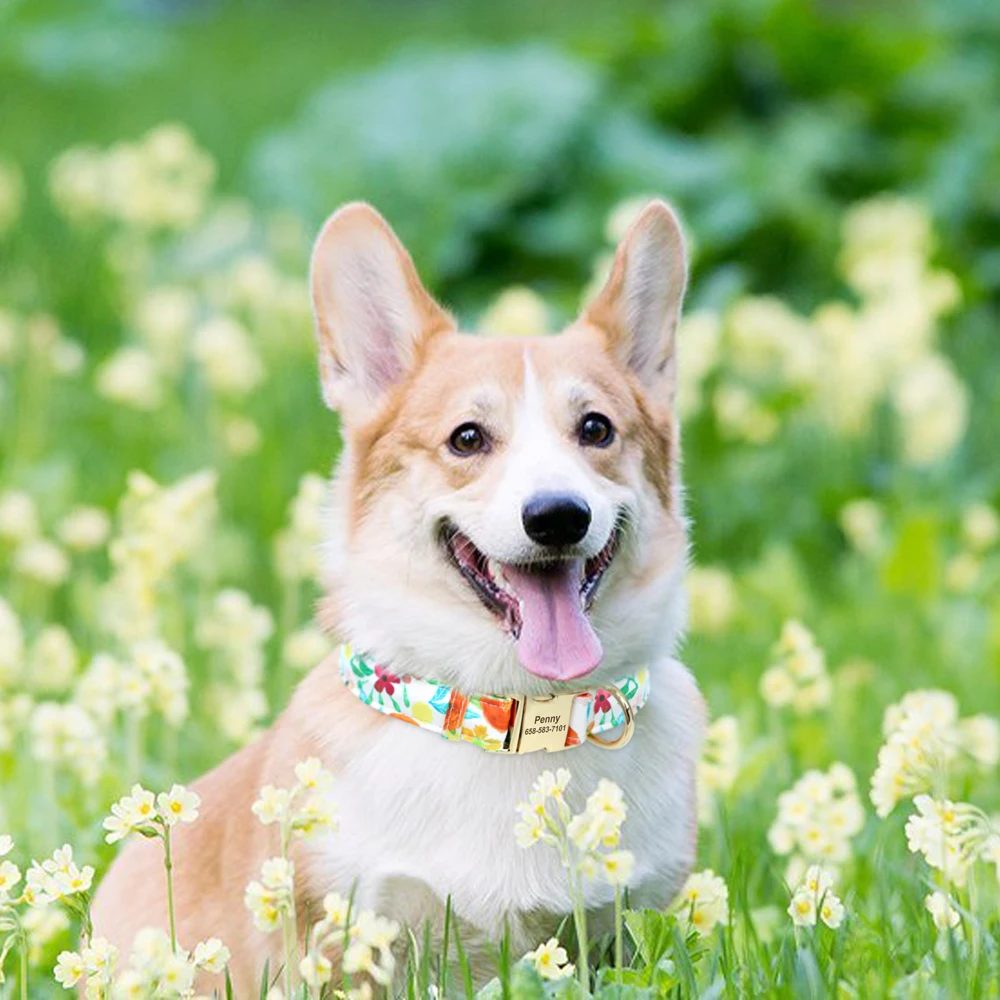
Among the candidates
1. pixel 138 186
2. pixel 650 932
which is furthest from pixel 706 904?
pixel 138 186

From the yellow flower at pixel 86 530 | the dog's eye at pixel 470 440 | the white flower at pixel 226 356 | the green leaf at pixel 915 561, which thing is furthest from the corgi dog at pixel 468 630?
the green leaf at pixel 915 561

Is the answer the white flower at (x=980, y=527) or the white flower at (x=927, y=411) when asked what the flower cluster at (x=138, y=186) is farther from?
the white flower at (x=980, y=527)

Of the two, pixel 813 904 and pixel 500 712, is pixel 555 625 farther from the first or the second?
pixel 813 904

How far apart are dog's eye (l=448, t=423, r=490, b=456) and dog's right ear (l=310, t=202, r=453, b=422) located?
0.29m

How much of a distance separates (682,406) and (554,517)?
378cm

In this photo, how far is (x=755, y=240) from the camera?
8.98 m

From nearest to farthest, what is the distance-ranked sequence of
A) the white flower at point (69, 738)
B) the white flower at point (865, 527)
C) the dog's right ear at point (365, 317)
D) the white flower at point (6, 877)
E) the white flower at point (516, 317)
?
1. the white flower at point (6, 877)
2. the dog's right ear at point (365, 317)
3. the white flower at point (69, 738)
4. the white flower at point (865, 527)
5. the white flower at point (516, 317)

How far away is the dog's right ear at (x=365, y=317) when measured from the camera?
390 centimetres

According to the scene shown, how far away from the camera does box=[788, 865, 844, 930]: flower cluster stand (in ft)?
10.4

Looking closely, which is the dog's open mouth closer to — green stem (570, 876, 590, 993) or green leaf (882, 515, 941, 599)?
green stem (570, 876, 590, 993)

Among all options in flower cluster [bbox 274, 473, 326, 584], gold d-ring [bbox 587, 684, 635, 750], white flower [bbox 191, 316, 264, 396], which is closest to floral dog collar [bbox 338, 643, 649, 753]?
gold d-ring [bbox 587, 684, 635, 750]

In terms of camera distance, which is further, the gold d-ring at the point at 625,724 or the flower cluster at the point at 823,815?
the flower cluster at the point at 823,815

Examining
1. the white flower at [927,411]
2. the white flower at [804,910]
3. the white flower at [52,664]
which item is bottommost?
the white flower at [804,910]

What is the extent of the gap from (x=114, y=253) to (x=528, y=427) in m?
5.43
